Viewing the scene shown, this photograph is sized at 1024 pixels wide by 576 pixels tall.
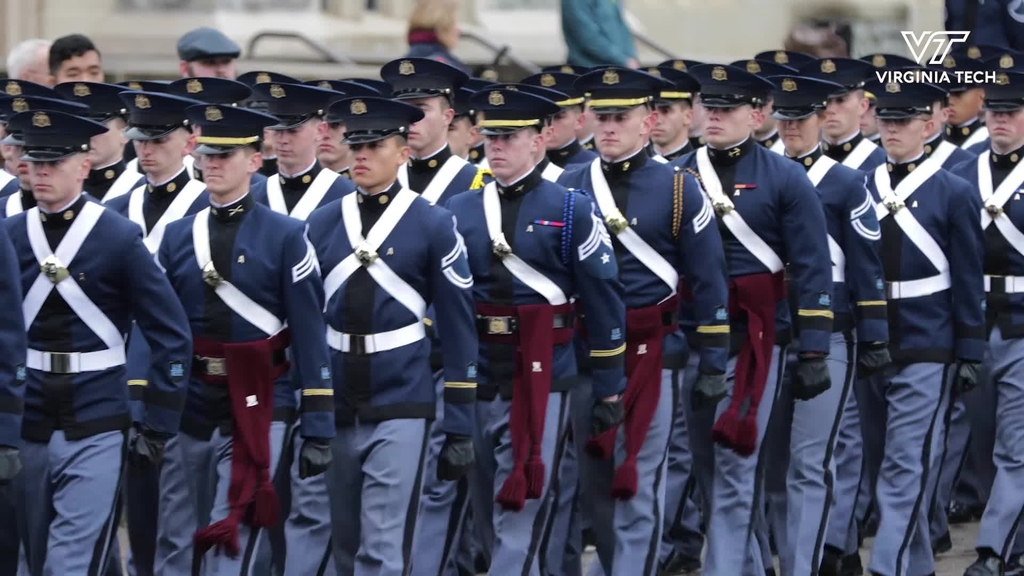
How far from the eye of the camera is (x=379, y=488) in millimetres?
8062

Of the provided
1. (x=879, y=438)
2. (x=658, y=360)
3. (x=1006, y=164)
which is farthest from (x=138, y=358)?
(x=1006, y=164)

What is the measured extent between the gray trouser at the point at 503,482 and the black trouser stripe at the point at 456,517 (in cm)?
4

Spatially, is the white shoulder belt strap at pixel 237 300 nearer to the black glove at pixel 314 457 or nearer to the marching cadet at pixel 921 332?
the black glove at pixel 314 457

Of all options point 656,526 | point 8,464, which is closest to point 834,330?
point 656,526

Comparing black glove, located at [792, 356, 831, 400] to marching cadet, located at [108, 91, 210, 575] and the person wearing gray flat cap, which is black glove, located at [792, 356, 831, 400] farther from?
the person wearing gray flat cap

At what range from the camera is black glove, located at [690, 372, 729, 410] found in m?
8.82

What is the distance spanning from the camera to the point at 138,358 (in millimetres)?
8500

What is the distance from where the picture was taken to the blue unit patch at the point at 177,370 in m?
7.76

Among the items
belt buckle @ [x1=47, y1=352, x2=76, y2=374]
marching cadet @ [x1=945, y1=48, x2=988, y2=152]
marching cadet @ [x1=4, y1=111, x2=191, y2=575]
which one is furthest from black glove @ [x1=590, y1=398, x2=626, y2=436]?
marching cadet @ [x1=945, y1=48, x2=988, y2=152]

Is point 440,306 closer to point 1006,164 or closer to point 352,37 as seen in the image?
point 1006,164

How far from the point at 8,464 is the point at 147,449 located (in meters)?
0.55

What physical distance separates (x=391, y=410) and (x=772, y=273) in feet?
6.25

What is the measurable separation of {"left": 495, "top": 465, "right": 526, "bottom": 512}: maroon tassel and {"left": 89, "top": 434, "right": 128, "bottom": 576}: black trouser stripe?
1384 mm

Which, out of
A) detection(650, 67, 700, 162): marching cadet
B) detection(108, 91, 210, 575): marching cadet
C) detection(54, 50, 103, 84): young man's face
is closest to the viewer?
detection(108, 91, 210, 575): marching cadet
